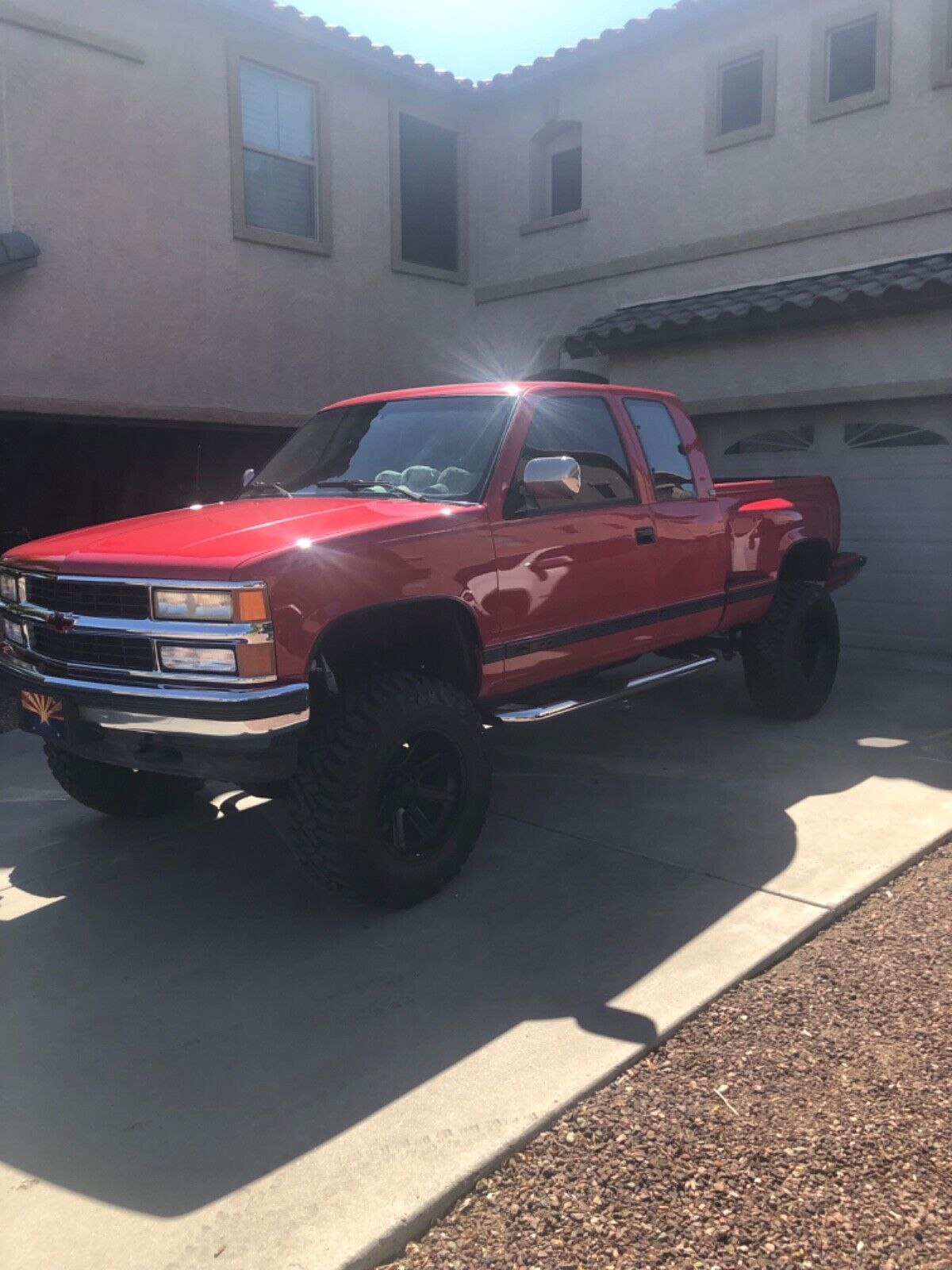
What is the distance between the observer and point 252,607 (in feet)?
12.0

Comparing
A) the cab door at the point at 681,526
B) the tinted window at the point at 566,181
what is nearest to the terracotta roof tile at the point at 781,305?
the tinted window at the point at 566,181

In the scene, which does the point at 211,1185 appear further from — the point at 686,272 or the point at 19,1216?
the point at 686,272

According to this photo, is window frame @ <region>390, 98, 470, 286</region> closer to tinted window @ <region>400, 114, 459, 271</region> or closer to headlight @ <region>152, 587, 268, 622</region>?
tinted window @ <region>400, 114, 459, 271</region>

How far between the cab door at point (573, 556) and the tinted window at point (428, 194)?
752 centimetres

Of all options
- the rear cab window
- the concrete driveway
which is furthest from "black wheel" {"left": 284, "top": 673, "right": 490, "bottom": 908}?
the rear cab window

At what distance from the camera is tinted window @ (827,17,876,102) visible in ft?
33.2

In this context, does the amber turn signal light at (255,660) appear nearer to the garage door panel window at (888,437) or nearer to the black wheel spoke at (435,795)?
the black wheel spoke at (435,795)

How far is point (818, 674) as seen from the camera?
702 centimetres

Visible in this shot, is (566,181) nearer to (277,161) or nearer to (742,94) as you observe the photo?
(742,94)

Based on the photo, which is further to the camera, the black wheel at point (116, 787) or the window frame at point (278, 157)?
the window frame at point (278, 157)

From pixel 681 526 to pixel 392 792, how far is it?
238 centimetres

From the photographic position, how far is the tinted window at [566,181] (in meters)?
12.4

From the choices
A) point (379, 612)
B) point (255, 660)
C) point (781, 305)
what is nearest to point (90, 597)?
point (255, 660)

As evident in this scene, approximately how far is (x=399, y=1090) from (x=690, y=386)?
27.1 ft
